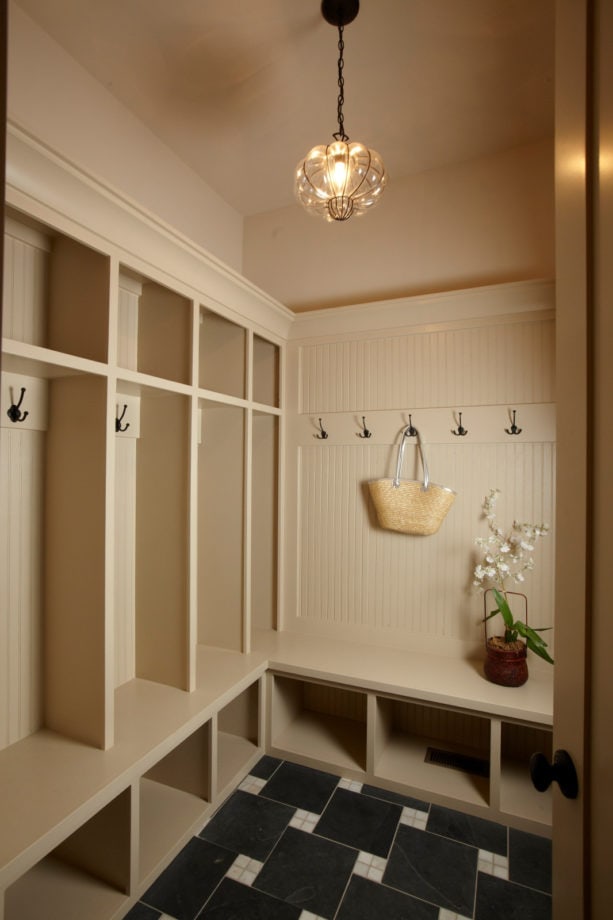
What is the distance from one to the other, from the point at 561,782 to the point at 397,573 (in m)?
1.81

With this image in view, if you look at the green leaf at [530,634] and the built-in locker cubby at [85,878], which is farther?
the green leaf at [530,634]

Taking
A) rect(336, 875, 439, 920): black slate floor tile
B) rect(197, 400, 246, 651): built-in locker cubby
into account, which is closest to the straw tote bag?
rect(197, 400, 246, 651): built-in locker cubby

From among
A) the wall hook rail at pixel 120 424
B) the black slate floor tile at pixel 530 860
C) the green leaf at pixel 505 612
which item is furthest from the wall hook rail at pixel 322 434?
the black slate floor tile at pixel 530 860

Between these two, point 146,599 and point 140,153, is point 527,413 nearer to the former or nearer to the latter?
point 146,599

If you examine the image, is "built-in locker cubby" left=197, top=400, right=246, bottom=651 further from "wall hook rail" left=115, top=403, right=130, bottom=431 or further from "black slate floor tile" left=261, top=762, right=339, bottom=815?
"black slate floor tile" left=261, top=762, right=339, bottom=815

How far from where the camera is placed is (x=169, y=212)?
2465 mm

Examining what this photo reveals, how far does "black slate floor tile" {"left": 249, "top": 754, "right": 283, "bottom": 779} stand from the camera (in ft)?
7.40

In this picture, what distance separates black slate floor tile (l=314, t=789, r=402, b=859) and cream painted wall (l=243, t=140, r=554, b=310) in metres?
2.49

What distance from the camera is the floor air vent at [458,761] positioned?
2220mm

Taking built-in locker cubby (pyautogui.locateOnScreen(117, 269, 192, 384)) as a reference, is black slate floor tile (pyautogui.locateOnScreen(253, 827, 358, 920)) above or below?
below

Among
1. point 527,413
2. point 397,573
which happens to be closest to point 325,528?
point 397,573

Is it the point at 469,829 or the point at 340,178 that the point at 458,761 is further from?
the point at 340,178

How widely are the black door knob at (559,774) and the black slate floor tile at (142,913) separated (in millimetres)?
1519

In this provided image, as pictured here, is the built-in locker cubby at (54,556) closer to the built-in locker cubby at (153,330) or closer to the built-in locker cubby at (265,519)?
the built-in locker cubby at (153,330)
